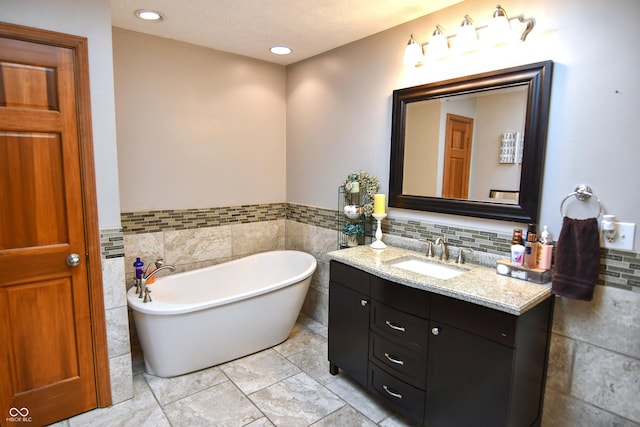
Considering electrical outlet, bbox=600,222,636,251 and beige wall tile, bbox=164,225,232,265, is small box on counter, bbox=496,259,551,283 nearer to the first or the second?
electrical outlet, bbox=600,222,636,251

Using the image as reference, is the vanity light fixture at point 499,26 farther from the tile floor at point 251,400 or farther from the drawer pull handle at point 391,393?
the tile floor at point 251,400

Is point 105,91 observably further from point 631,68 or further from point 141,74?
point 631,68

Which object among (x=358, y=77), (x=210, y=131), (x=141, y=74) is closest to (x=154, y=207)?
(x=210, y=131)

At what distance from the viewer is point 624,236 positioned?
1618 mm

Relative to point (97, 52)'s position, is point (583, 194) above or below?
below

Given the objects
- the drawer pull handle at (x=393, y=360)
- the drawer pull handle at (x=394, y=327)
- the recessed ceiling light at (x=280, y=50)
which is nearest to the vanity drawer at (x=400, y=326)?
the drawer pull handle at (x=394, y=327)

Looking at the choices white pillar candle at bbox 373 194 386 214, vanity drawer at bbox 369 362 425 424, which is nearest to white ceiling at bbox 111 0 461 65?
white pillar candle at bbox 373 194 386 214

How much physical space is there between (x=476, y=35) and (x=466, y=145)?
61 cm

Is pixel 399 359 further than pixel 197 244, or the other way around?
pixel 197 244

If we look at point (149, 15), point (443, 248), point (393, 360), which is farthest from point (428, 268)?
point (149, 15)

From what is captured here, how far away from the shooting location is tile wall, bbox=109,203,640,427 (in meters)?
1.65

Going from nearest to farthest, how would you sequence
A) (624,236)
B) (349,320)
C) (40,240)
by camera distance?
(624,236) < (40,240) < (349,320)

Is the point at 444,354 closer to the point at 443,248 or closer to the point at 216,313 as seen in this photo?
the point at 443,248

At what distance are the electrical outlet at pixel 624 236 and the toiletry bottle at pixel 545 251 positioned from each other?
24 centimetres
